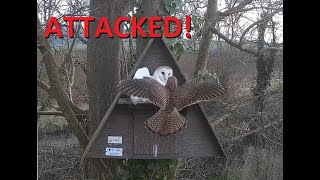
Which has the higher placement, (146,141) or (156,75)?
(156,75)

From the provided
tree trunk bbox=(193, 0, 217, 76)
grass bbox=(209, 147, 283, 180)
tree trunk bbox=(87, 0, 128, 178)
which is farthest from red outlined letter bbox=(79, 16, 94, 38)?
grass bbox=(209, 147, 283, 180)

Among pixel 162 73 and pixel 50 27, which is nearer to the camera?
pixel 162 73

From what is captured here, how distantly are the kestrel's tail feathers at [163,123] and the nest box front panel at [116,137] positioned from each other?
0.60 ft

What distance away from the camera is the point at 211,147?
83.2 inches

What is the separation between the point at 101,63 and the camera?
266 cm

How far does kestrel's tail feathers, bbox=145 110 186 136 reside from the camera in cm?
182

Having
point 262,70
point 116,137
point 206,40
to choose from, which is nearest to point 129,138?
point 116,137

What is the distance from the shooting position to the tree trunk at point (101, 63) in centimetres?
264

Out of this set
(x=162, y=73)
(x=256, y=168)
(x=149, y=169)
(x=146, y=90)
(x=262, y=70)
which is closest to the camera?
(x=146, y=90)

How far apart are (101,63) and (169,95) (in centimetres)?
94

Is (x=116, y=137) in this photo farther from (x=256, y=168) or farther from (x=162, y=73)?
(x=256, y=168)

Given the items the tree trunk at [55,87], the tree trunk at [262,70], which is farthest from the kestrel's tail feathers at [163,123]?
the tree trunk at [262,70]

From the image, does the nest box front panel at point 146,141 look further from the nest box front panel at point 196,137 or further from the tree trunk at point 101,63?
the tree trunk at point 101,63
